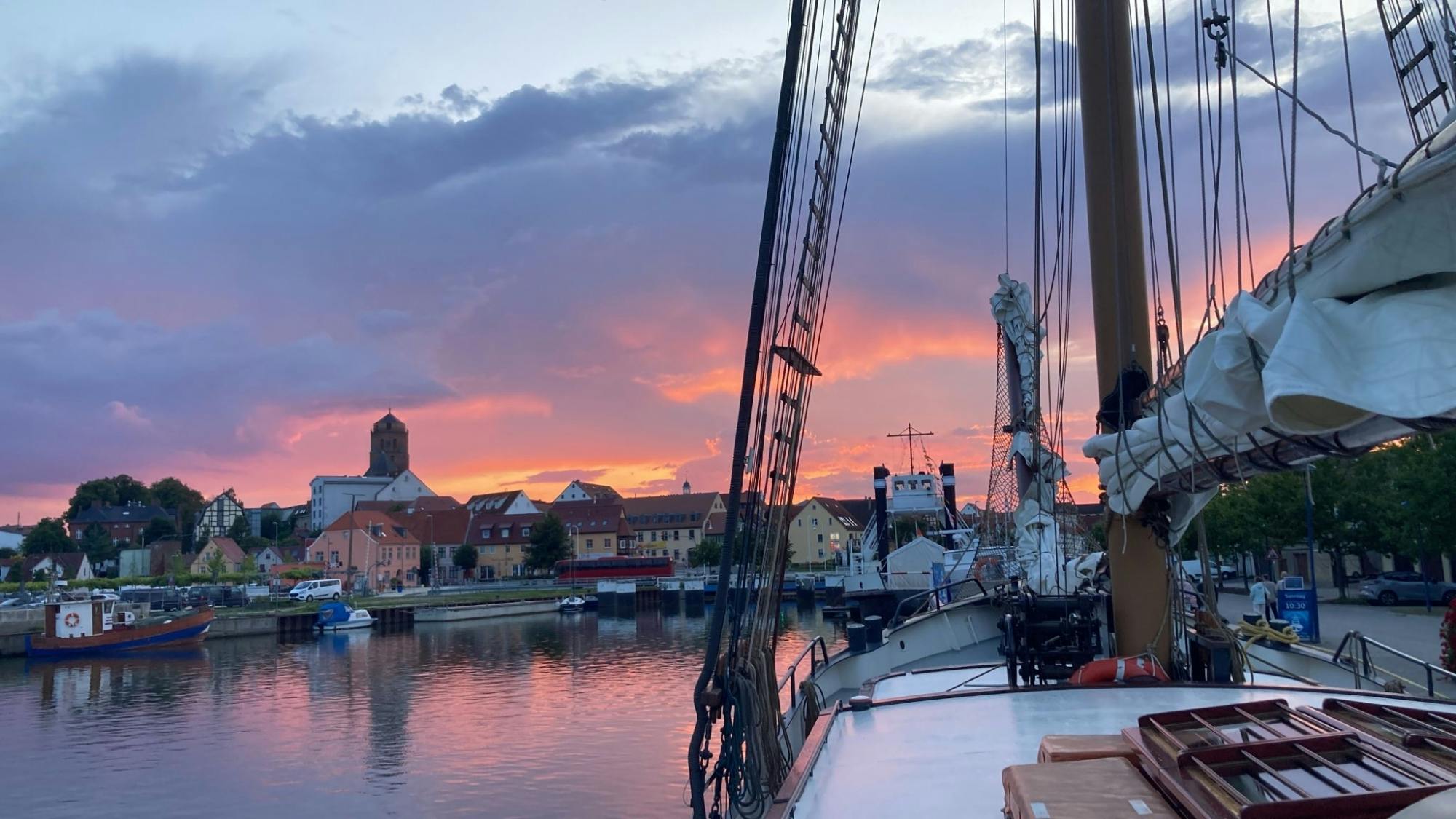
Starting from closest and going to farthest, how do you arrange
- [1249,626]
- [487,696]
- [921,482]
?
[1249,626] < [487,696] < [921,482]

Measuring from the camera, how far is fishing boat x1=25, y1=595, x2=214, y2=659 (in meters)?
40.8

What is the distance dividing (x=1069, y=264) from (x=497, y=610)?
1985 inches

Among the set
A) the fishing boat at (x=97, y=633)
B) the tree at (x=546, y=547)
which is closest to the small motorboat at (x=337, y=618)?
the fishing boat at (x=97, y=633)

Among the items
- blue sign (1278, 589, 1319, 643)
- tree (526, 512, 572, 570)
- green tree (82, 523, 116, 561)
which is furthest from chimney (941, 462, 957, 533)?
green tree (82, 523, 116, 561)

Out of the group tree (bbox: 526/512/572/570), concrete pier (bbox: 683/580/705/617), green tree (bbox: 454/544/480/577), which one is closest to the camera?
concrete pier (bbox: 683/580/705/617)

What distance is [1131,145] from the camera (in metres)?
7.33

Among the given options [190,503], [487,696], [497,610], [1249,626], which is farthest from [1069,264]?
[190,503]

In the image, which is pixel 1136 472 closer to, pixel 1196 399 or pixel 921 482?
pixel 1196 399

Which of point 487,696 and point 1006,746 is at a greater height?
point 1006,746

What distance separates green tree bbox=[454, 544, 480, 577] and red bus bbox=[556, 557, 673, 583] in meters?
17.2

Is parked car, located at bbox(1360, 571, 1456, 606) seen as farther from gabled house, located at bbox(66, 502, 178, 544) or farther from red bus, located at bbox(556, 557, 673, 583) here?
gabled house, located at bbox(66, 502, 178, 544)

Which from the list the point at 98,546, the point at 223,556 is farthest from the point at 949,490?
the point at 98,546

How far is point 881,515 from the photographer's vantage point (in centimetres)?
3809

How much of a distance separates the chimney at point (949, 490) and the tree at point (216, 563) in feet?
186
